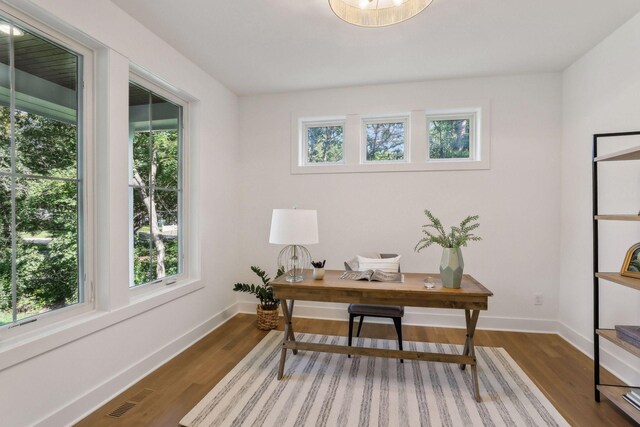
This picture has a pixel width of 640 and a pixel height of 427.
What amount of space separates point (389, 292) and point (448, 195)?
1749 mm

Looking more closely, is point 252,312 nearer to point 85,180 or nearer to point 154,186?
point 154,186

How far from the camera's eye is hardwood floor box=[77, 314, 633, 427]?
1956mm

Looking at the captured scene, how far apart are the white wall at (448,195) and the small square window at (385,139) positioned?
194 millimetres

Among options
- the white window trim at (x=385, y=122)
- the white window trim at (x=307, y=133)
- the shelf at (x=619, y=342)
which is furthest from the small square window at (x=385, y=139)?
the shelf at (x=619, y=342)

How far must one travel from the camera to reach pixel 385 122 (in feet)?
12.1

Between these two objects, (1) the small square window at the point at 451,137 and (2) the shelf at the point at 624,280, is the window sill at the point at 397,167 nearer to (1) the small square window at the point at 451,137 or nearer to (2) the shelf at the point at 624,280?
(1) the small square window at the point at 451,137

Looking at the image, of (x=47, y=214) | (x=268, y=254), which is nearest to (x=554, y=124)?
(x=268, y=254)

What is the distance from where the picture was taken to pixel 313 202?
374 cm

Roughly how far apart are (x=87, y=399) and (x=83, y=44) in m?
2.25

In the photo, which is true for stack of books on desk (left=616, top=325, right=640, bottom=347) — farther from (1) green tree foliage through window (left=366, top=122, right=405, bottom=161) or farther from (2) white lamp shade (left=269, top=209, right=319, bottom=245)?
(1) green tree foliage through window (left=366, top=122, right=405, bottom=161)

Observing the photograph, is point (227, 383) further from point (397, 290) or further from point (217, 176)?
point (217, 176)

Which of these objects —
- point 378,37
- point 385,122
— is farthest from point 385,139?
point 378,37

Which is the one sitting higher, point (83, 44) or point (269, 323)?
point (83, 44)

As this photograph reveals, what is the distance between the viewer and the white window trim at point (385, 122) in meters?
3.59
